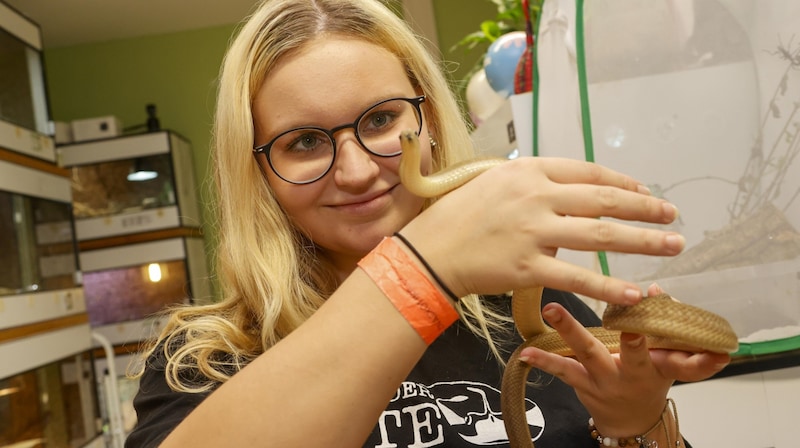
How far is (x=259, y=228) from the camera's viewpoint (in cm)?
126

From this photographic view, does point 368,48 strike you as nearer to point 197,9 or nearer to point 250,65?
point 250,65

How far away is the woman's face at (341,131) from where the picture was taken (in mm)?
1100

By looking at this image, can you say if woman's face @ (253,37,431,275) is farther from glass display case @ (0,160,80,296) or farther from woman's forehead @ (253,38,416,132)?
glass display case @ (0,160,80,296)

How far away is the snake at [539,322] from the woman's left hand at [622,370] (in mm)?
A: 22

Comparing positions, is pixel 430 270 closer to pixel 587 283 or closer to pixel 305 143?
pixel 587 283

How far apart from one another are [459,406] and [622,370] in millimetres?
325

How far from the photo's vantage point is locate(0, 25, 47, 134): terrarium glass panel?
3.75 meters

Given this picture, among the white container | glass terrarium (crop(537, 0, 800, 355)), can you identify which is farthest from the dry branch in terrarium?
the white container

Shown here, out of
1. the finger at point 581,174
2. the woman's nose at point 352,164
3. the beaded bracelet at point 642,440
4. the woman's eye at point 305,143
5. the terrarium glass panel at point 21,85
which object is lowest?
the beaded bracelet at point 642,440

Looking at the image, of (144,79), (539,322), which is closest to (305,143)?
(539,322)

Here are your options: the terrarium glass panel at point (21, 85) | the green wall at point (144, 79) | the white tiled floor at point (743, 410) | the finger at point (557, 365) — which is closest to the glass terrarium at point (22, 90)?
the terrarium glass panel at point (21, 85)

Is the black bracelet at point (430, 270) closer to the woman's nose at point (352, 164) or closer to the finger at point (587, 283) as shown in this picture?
the finger at point (587, 283)

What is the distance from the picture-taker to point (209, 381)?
1081 millimetres

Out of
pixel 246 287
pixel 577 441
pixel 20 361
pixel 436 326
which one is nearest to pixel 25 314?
pixel 20 361
